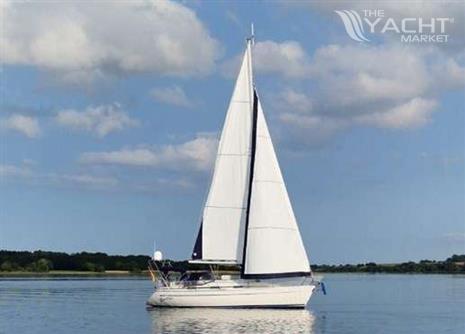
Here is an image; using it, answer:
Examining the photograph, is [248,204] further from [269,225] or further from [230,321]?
[230,321]

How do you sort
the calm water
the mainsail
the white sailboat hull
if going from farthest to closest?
the mainsail
the white sailboat hull
the calm water

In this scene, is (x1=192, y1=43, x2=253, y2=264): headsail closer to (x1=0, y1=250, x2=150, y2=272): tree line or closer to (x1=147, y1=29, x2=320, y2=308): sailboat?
(x1=147, y1=29, x2=320, y2=308): sailboat

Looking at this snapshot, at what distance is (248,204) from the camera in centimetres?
4975

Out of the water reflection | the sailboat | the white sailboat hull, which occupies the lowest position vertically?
the water reflection

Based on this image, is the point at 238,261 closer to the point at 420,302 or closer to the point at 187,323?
the point at 187,323

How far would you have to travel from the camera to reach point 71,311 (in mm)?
54531

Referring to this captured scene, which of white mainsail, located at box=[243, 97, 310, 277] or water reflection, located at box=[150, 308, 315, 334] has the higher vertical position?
white mainsail, located at box=[243, 97, 310, 277]

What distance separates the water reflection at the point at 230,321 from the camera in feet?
→ 131

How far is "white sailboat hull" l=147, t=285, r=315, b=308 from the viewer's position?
48.2m

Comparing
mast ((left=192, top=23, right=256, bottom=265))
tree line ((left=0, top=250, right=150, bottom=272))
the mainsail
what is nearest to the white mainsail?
the mainsail

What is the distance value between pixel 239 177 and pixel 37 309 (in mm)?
16176

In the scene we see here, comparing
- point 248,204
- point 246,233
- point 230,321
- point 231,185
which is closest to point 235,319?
point 230,321

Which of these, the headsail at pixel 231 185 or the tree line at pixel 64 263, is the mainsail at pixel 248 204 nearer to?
the headsail at pixel 231 185

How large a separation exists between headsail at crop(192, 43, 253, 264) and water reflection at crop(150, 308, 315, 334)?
377 centimetres
